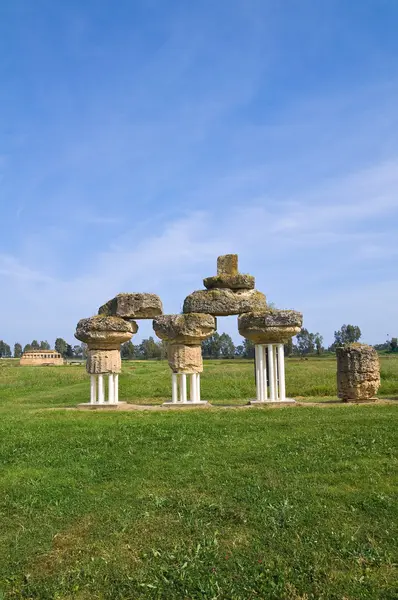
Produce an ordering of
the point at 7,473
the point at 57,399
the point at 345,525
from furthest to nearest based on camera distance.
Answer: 1. the point at 57,399
2. the point at 7,473
3. the point at 345,525

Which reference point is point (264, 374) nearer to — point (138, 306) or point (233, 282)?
point (233, 282)

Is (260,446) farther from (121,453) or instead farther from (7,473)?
(7,473)

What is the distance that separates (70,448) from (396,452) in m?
6.10

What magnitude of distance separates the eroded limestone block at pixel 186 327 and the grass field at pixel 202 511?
6.12 metres

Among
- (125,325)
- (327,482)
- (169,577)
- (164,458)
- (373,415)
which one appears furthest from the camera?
(125,325)

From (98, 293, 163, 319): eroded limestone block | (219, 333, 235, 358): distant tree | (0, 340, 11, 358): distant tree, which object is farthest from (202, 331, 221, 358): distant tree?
(98, 293, 163, 319): eroded limestone block

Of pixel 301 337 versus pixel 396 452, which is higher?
pixel 301 337

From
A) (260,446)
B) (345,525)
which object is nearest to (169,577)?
(345,525)

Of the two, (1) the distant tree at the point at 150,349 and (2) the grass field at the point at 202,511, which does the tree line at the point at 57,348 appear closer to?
(1) the distant tree at the point at 150,349

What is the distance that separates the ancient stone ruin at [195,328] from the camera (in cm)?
1770

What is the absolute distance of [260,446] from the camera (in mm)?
9594

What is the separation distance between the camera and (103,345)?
19.2m

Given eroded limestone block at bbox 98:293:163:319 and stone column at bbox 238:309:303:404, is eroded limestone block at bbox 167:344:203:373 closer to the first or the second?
eroded limestone block at bbox 98:293:163:319

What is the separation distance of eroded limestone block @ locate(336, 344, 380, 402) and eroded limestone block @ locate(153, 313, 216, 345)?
470 cm
